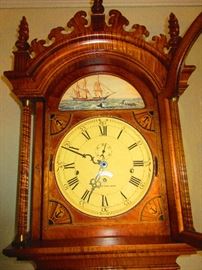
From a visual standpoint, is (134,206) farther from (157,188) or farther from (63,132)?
(63,132)

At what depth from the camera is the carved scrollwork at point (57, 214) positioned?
29.4 inches

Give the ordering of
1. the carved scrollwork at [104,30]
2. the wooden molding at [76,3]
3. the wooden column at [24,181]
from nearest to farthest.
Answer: the wooden column at [24,181] → the carved scrollwork at [104,30] → the wooden molding at [76,3]

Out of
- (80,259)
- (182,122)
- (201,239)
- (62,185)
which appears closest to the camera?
(201,239)

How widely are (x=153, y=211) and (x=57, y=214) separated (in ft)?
0.91

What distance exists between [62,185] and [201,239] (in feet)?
1.30

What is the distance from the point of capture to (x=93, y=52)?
815 millimetres

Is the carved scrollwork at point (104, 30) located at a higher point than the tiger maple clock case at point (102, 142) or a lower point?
higher

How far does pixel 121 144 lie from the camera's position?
0.80 meters

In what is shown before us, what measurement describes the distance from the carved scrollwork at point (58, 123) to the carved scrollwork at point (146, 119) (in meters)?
0.22

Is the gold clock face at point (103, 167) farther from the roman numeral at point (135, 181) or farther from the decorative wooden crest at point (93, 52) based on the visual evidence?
the decorative wooden crest at point (93, 52)

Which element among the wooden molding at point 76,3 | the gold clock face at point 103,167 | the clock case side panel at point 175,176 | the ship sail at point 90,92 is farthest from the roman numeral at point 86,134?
the wooden molding at point 76,3

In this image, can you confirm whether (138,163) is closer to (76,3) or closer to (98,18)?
(98,18)

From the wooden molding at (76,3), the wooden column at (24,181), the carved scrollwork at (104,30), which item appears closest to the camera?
the wooden column at (24,181)

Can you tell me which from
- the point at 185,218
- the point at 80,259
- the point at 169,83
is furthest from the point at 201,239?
the point at 169,83
